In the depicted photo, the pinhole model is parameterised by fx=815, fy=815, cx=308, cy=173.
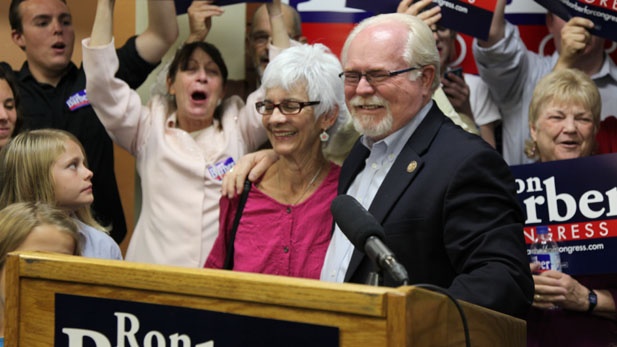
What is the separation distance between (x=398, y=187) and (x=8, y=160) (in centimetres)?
152

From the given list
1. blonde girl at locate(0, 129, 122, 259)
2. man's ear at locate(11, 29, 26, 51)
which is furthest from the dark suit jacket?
man's ear at locate(11, 29, 26, 51)

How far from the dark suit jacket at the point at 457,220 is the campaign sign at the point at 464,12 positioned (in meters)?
1.41

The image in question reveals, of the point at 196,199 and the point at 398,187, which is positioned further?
the point at 196,199

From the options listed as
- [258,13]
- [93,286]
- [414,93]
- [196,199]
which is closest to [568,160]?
[414,93]

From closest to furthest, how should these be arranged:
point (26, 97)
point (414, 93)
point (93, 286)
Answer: point (93, 286) → point (414, 93) → point (26, 97)

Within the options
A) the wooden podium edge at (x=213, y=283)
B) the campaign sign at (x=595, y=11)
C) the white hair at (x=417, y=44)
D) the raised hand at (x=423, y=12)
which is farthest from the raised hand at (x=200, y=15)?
the wooden podium edge at (x=213, y=283)

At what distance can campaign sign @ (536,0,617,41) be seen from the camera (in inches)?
138

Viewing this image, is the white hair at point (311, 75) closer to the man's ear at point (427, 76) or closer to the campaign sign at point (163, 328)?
the man's ear at point (427, 76)

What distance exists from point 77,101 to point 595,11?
2.38 m

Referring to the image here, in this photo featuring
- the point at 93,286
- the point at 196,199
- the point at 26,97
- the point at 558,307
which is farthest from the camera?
the point at 26,97

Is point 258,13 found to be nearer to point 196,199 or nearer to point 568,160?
point 196,199

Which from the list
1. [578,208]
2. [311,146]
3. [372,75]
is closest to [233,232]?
[311,146]

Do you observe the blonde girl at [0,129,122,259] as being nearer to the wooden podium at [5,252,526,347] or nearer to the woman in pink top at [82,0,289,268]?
the woman in pink top at [82,0,289,268]

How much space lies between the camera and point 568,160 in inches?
121
